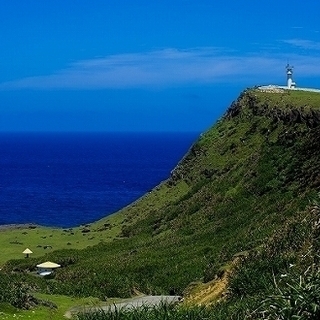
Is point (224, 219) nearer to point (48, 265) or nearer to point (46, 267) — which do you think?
point (48, 265)

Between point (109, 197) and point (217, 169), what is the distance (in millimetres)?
64020

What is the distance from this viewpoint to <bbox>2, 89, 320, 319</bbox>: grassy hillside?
36219 mm

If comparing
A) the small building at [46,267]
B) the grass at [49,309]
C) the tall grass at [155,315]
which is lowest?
the small building at [46,267]

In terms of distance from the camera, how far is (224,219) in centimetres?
6050

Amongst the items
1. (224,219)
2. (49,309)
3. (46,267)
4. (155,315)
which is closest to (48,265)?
(46,267)

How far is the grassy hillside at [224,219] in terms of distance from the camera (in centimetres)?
3622

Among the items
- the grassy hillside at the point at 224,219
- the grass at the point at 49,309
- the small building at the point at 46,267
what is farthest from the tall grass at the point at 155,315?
the small building at the point at 46,267

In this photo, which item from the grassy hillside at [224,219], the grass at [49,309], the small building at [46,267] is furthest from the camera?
the small building at [46,267]

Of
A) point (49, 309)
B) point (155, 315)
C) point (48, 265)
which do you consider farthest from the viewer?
point (48, 265)

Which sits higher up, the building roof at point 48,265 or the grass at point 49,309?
the grass at point 49,309

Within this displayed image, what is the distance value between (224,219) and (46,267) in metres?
15.0

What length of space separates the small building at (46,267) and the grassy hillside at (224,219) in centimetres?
81

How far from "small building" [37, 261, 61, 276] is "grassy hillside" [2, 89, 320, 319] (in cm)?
81

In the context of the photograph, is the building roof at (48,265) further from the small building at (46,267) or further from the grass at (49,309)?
the grass at (49,309)
